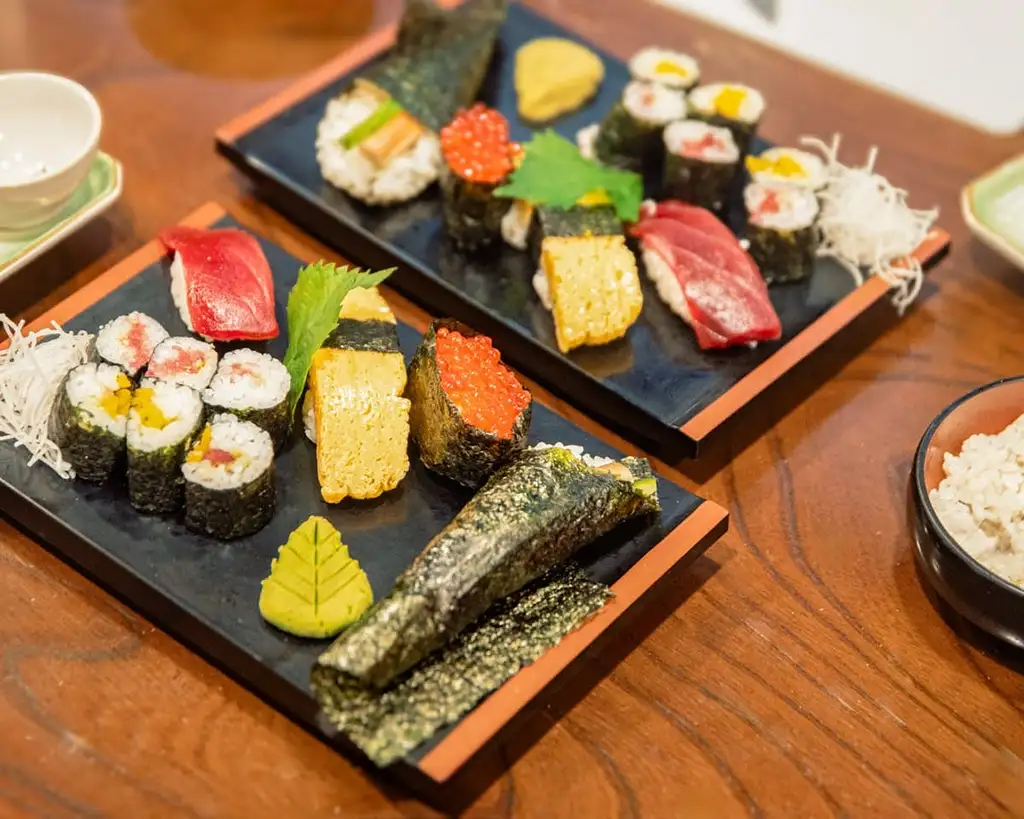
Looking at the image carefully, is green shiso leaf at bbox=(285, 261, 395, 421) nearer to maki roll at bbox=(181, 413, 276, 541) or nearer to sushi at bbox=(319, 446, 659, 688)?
maki roll at bbox=(181, 413, 276, 541)

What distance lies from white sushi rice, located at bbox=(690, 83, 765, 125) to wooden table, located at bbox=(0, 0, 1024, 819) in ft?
1.92

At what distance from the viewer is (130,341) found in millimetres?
2527

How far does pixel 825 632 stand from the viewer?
Answer: 2561 millimetres

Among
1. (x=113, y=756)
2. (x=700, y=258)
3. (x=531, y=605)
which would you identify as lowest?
(x=113, y=756)

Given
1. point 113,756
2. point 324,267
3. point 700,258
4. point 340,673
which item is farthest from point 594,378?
point 113,756

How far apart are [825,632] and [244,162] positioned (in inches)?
69.7

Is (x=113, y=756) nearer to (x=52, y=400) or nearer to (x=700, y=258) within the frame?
(x=52, y=400)

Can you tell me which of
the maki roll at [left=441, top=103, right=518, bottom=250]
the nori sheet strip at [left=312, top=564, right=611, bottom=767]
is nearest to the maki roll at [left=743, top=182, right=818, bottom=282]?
the maki roll at [left=441, top=103, right=518, bottom=250]

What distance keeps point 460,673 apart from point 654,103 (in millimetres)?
1640

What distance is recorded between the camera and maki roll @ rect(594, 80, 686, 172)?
126 inches

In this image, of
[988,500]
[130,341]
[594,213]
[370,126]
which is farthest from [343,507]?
[988,500]

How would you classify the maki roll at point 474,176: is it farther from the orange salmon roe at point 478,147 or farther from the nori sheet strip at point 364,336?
the nori sheet strip at point 364,336

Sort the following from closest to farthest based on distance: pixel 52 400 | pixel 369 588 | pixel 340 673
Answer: pixel 340 673 < pixel 369 588 < pixel 52 400

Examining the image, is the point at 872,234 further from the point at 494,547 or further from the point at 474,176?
the point at 494,547
